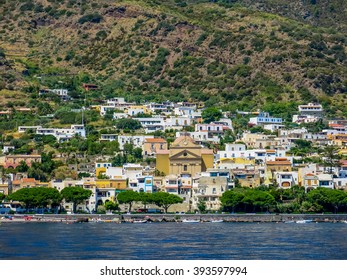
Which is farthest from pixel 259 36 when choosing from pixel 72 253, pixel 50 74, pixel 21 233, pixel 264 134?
pixel 72 253

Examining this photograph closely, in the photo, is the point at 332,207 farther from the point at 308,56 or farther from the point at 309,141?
the point at 308,56

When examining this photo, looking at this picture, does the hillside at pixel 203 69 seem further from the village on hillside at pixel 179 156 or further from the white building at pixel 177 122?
the white building at pixel 177 122

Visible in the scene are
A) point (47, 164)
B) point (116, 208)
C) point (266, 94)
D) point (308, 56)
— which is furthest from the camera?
point (308, 56)

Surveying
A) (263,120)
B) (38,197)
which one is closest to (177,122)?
(263,120)

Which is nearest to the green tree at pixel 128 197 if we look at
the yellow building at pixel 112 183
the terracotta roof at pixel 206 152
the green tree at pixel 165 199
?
the green tree at pixel 165 199

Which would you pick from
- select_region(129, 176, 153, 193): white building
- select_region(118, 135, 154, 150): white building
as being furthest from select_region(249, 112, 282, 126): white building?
select_region(129, 176, 153, 193): white building

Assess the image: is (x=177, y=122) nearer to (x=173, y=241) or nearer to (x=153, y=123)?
(x=153, y=123)

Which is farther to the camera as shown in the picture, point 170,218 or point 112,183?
point 112,183
